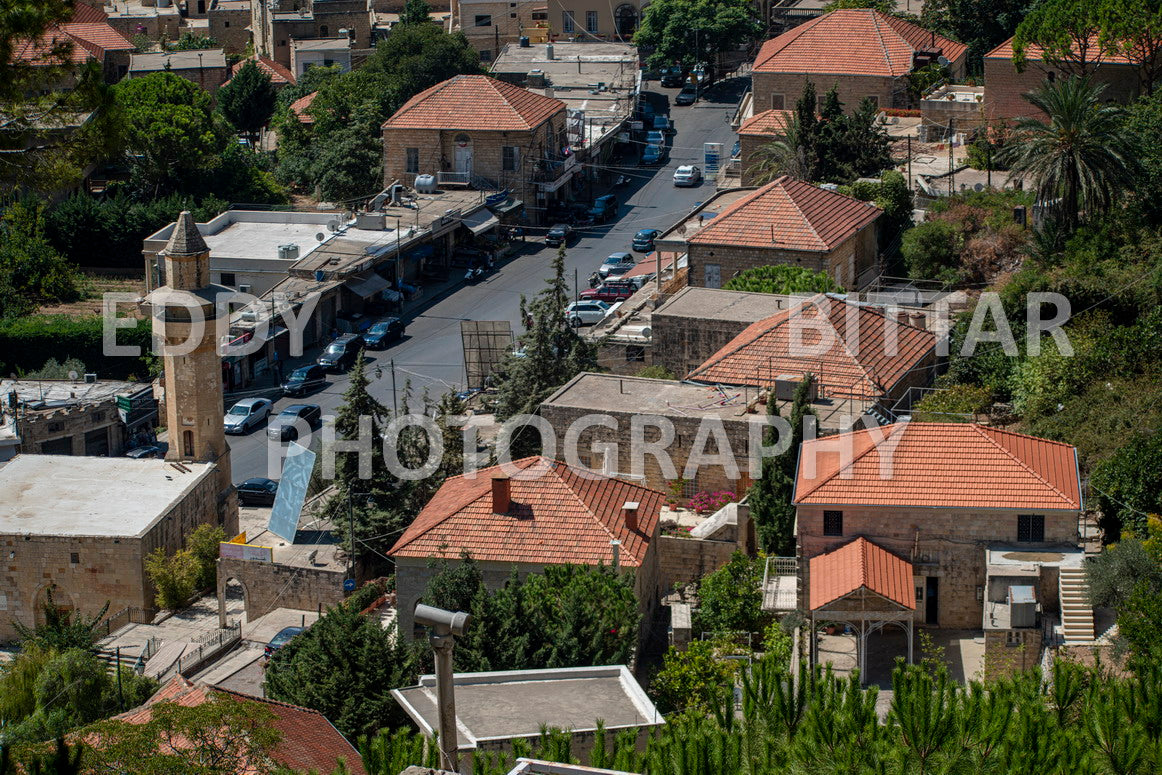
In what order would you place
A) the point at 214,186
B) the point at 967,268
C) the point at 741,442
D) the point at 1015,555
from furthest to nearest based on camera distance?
the point at 214,186, the point at 967,268, the point at 741,442, the point at 1015,555

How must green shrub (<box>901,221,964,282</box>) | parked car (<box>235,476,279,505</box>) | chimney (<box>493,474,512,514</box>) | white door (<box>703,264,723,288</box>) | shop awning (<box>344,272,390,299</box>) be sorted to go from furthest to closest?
shop awning (<box>344,272,390,299</box>)
white door (<box>703,264,723,288</box>)
parked car (<box>235,476,279,505</box>)
green shrub (<box>901,221,964,282</box>)
chimney (<box>493,474,512,514</box>)

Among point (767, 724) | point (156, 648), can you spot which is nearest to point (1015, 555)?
point (767, 724)

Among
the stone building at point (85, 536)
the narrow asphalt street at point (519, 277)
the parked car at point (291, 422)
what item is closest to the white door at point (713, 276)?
the narrow asphalt street at point (519, 277)

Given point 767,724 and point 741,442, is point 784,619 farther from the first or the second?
point 767,724

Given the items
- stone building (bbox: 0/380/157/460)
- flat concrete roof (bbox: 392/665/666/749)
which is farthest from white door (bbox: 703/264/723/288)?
flat concrete roof (bbox: 392/665/666/749)

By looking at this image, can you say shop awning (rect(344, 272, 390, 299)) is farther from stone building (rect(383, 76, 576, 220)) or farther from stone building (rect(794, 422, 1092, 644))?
stone building (rect(794, 422, 1092, 644))

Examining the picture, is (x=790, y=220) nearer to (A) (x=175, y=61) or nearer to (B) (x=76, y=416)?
(B) (x=76, y=416)
